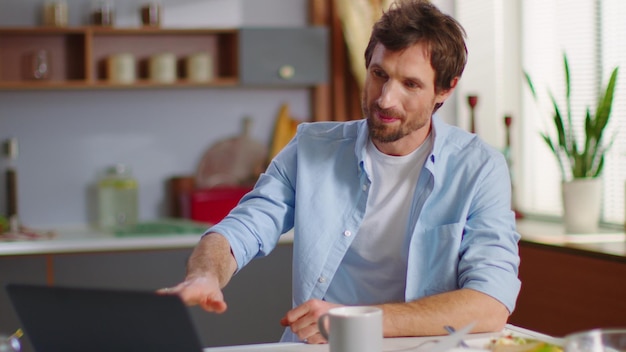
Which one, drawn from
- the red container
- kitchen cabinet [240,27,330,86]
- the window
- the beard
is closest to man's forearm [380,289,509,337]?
the beard

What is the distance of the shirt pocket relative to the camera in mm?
1975

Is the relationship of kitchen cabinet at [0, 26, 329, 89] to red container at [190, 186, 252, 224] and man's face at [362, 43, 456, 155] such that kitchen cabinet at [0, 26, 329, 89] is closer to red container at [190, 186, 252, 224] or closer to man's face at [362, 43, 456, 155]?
red container at [190, 186, 252, 224]

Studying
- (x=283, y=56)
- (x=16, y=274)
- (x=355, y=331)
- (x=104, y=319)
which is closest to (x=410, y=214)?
(x=355, y=331)

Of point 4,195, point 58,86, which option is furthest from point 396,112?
point 4,195

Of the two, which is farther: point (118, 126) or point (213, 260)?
point (118, 126)

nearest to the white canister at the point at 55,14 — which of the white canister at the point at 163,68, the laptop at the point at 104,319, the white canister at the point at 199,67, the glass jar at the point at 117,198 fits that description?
the white canister at the point at 163,68

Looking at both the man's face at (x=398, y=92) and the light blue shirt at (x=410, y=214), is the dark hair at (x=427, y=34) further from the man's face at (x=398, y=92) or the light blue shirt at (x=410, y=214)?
the light blue shirt at (x=410, y=214)

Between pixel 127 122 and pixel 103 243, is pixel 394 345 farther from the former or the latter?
pixel 127 122

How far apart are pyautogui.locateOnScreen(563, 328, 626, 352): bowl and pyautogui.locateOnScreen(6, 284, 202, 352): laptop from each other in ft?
1.54

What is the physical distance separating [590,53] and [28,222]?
8.46 ft

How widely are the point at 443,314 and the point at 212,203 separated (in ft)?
7.96

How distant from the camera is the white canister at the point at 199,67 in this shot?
4133mm

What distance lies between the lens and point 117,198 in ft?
13.7

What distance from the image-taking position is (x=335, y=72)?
14.4 ft
